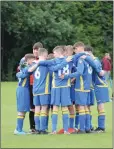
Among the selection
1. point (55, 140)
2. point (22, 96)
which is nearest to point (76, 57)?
point (22, 96)

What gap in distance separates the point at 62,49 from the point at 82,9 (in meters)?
40.5

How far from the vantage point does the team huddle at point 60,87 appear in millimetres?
12930

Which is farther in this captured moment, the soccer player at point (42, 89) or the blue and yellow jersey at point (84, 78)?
the blue and yellow jersey at point (84, 78)

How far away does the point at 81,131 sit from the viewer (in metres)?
13.2

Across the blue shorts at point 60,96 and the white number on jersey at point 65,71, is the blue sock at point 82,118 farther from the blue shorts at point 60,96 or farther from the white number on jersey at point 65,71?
the white number on jersey at point 65,71

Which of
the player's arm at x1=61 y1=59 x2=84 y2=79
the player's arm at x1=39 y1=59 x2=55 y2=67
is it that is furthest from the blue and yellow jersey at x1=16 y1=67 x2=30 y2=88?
the player's arm at x1=61 y1=59 x2=84 y2=79

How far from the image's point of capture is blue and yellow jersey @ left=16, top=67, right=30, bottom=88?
13148mm

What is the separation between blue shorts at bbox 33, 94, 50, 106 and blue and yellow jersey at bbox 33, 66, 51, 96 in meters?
0.07

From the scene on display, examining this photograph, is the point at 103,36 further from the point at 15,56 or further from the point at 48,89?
the point at 48,89

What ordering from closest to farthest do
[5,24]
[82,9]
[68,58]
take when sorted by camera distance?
[68,58], [5,24], [82,9]

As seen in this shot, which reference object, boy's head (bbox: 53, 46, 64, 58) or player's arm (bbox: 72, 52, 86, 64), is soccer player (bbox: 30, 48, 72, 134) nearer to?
boy's head (bbox: 53, 46, 64, 58)

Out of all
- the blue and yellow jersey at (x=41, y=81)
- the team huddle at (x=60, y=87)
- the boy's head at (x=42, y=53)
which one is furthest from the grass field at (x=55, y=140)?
the boy's head at (x=42, y=53)

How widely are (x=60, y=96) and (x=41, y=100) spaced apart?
0.39m

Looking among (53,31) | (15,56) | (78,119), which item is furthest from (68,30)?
(78,119)
